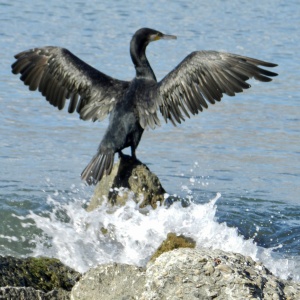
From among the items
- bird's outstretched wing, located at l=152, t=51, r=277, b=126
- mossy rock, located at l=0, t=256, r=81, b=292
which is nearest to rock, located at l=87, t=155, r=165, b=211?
bird's outstretched wing, located at l=152, t=51, r=277, b=126

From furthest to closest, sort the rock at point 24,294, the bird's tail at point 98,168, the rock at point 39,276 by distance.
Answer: the bird's tail at point 98,168 < the rock at point 39,276 < the rock at point 24,294

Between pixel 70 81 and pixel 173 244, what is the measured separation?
249 cm

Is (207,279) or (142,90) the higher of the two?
(142,90)

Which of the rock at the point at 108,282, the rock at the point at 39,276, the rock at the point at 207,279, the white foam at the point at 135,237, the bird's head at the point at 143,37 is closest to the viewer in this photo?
the rock at the point at 207,279

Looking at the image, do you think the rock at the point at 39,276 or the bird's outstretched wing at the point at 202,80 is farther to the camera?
the bird's outstretched wing at the point at 202,80

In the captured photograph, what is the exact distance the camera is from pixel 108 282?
450 centimetres

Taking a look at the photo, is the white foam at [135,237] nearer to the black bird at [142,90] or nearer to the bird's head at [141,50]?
the black bird at [142,90]

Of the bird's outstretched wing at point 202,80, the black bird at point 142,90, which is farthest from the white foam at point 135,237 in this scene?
the bird's outstretched wing at point 202,80

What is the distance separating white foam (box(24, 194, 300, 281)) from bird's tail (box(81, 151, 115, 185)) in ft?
1.12

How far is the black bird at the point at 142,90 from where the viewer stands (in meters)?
7.27

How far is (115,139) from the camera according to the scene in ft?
24.1

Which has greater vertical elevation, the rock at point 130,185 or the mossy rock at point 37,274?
the rock at point 130,185

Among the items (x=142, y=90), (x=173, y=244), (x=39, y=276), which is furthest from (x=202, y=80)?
(x=39, y=276)

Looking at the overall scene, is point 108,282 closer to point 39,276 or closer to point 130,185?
point 39,276
